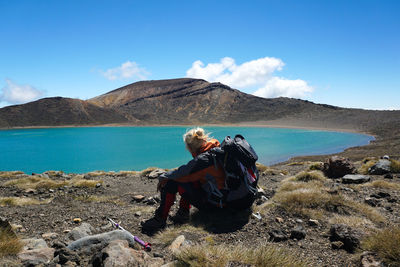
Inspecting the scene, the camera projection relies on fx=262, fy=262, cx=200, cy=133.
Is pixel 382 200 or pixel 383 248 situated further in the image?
pixel 382 200

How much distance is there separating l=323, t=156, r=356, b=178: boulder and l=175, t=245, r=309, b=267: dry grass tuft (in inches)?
269

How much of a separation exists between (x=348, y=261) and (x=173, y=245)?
1878 millimetres

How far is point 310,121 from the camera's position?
3994 inches

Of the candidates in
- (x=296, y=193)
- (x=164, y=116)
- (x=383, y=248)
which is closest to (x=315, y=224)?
(x=296, y=193)

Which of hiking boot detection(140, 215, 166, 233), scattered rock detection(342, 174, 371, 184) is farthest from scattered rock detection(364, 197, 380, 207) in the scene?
hiking boot detection(140, 215, 166, 233)

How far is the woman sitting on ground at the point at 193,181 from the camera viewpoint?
366 cm

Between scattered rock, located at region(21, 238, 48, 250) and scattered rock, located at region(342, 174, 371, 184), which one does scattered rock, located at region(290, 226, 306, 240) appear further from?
scattered rock, located at region(342, 174, 371, 184)

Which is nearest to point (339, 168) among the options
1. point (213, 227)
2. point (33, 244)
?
point (213, 227)

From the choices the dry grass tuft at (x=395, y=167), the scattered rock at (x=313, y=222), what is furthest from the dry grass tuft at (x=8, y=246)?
the dry grass tuft at (x=395, y=167)

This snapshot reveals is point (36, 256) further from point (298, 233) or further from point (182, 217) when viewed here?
point (298, 233)

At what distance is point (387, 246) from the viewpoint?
2357 millimetres

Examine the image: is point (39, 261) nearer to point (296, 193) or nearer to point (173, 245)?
point (173, 245)

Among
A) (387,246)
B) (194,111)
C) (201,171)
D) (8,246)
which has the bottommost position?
(8,246)

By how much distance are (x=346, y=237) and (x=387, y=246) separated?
0.61 meters
